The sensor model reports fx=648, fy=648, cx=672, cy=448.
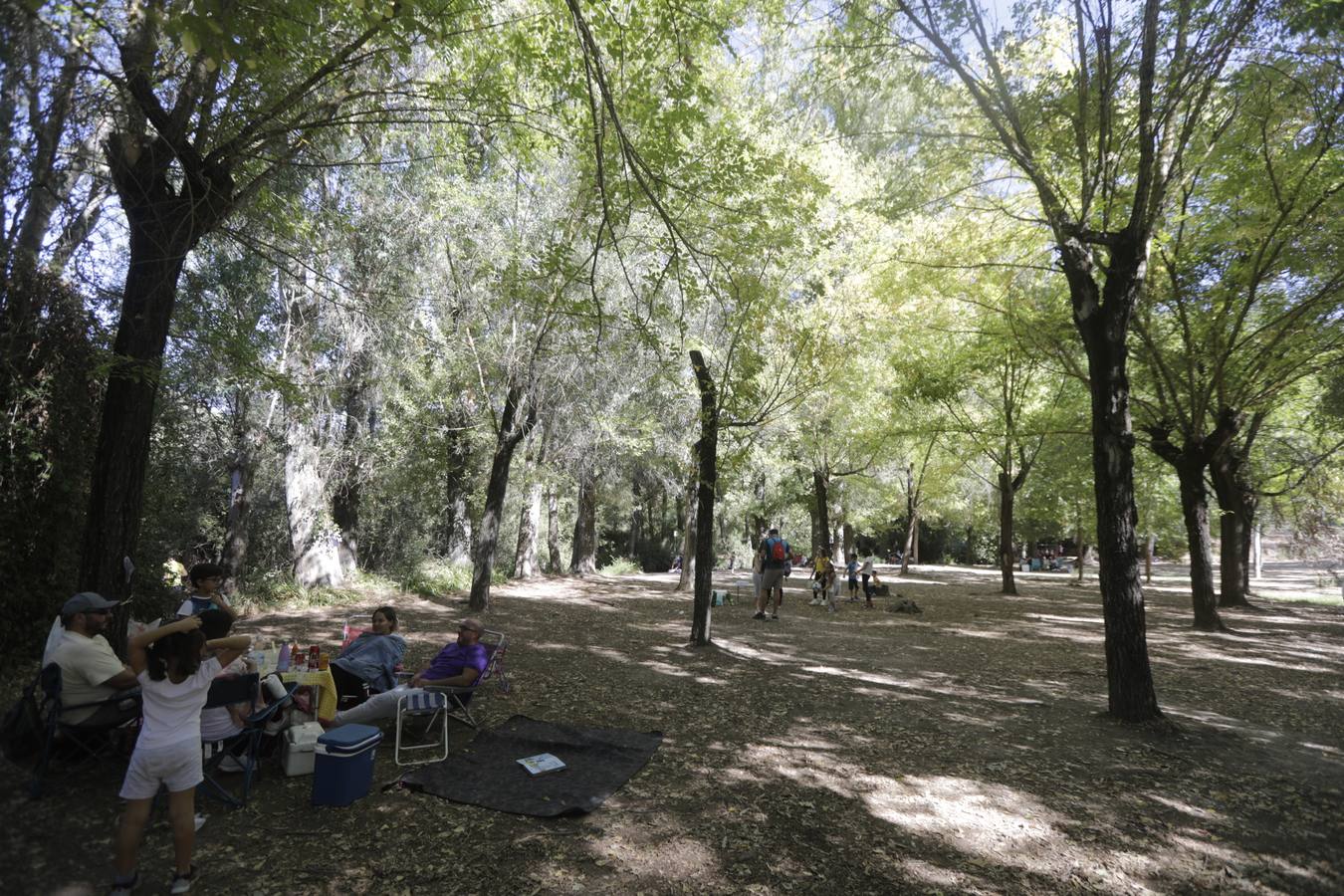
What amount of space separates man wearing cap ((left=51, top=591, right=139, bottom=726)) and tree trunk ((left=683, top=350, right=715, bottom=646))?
688 cm

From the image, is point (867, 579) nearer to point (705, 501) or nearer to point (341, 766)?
point (705, 501)

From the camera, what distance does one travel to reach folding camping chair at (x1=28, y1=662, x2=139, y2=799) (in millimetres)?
4035

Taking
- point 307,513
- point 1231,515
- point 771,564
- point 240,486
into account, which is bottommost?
point 771,564

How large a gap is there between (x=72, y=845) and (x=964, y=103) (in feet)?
33.6

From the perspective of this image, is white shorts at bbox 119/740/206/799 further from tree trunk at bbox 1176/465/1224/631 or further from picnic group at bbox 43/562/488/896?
tree trunk at bbox 1176/465/1224/631

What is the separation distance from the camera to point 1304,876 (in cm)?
363

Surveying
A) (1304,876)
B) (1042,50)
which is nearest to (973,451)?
(1042,50)

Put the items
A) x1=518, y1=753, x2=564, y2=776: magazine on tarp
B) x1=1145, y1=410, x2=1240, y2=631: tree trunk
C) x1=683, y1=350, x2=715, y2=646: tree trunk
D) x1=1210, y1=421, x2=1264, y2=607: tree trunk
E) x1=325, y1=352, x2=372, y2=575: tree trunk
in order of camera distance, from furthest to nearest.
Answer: x1=1210, y1=421, x2=1264, y2=607: tree trunk, x1=325, y1=352, x2=372, y2=575: tree trunk, x1=1145, y1=410, x2=1240, y2=631: tree trunk, x1=683, y1=350, x2=715, y2=646: tree trunk, x1=518, y1=753, x2=564, y2=776: magazine on tarp

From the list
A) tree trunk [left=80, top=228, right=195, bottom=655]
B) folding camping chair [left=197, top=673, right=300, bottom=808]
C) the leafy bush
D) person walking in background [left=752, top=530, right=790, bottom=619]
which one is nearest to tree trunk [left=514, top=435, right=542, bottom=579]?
the leafy bush

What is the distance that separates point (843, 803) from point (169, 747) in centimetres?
401

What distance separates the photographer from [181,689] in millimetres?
3256

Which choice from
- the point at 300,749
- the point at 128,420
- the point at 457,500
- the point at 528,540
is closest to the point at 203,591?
the point at 300,749

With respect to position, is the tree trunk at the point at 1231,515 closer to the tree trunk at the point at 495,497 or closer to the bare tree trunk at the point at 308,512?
the tree trunk at the point at 495,497

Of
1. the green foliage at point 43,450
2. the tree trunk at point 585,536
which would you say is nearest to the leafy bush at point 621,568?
the tree trunk at point 585,536
